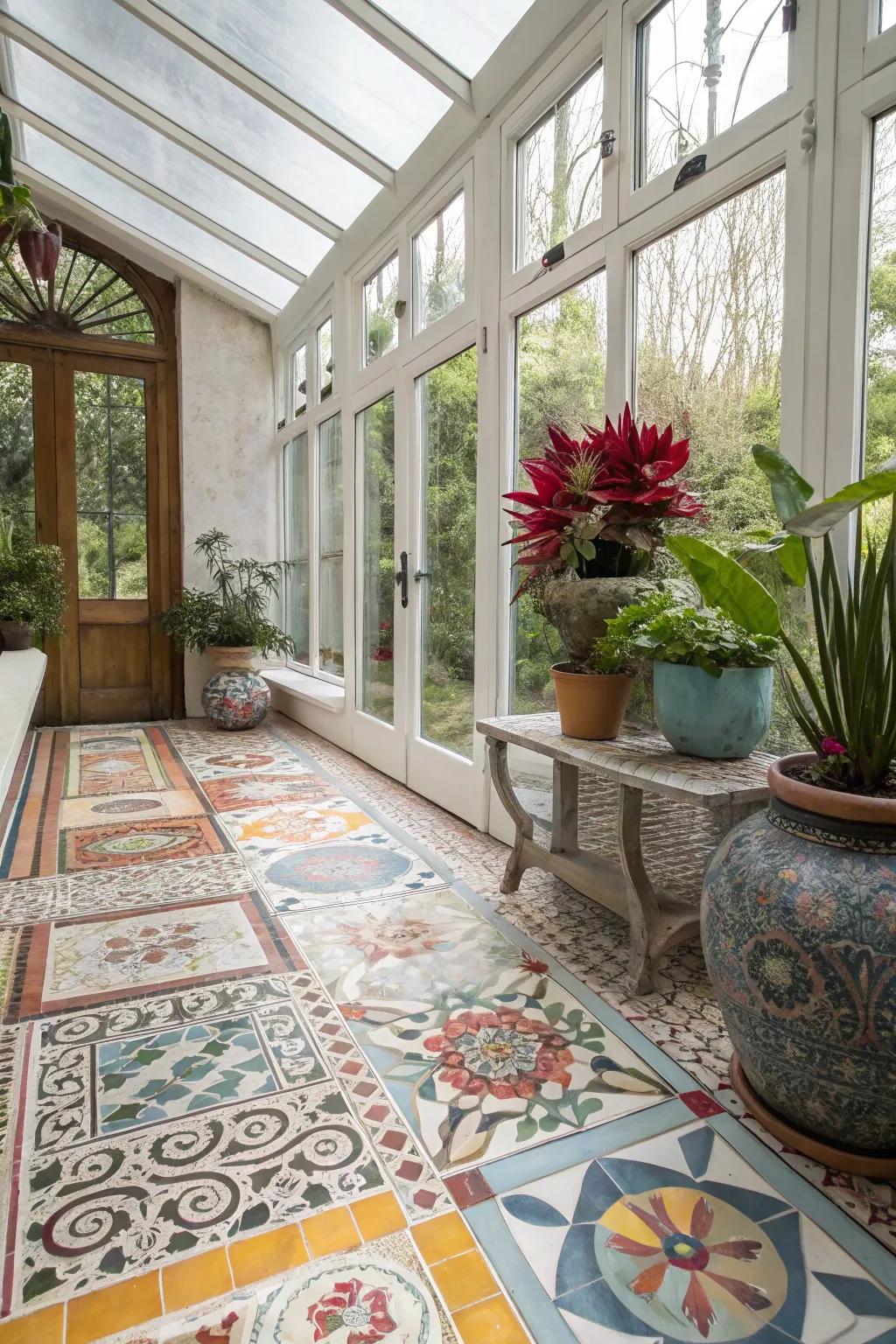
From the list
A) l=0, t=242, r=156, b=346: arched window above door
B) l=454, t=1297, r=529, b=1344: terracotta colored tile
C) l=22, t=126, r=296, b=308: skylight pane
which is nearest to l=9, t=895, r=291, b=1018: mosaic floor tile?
l=454, t=1297, r=529, b=1344: terracotta colored tile

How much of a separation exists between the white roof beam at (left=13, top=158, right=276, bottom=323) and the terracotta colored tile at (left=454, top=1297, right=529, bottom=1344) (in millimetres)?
5854

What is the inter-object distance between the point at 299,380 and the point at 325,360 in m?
0.62

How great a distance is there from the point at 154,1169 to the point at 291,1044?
1.29 feet

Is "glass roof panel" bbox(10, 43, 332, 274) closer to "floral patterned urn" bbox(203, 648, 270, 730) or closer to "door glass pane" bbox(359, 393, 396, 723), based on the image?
"door glass pane" bbox(359, 393, 396, 723)

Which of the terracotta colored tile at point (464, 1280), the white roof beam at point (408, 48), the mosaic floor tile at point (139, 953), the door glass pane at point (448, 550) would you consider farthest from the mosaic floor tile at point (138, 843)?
the white roof beam at point (408, 48)

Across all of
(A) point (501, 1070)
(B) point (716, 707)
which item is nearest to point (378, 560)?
(B) point (716, 707)

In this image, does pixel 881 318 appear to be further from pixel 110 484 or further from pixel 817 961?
pixel 110 484

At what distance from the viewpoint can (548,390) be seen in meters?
2.77

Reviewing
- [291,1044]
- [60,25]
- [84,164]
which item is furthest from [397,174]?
[291,1044]

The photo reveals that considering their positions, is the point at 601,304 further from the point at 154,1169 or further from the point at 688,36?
the point at 154,1169

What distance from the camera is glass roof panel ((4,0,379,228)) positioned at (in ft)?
12.1

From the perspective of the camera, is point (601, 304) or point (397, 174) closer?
point (601, 304)

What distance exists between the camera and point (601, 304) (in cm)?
248

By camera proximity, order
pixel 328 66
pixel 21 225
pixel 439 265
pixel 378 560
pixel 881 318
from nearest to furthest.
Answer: pixel 881 318, pixel 21 225, pixel 328 66, pixel 439 265, pixel 378 560
